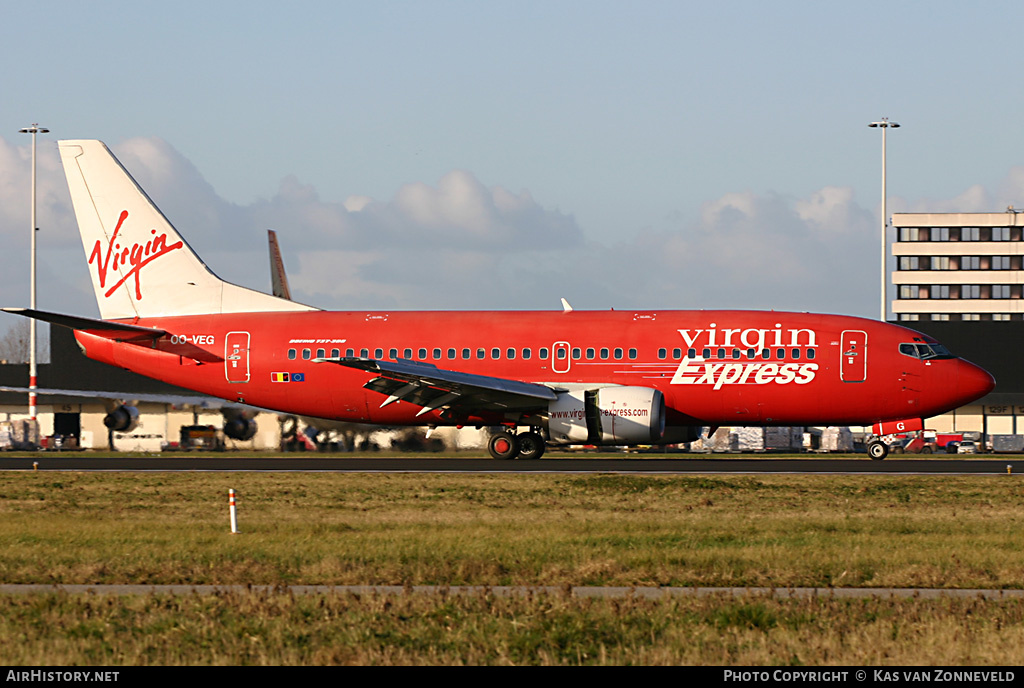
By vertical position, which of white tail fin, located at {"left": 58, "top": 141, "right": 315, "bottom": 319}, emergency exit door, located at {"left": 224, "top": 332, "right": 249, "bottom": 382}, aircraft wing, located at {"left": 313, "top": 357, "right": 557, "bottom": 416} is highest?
white tail fin, located at {"left": 58, "top": 141, "right": 315, "bottom": 319}

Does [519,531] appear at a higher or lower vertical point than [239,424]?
lower

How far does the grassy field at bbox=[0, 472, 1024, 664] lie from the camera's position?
11.7 m

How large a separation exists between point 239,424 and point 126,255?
766 cm

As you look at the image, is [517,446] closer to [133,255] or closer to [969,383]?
[969,383]

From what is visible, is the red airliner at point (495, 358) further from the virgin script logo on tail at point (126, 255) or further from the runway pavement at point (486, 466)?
the runway pavement at point (486, 466)

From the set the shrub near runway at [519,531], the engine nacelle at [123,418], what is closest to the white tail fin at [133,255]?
the engine nacelle at [123,418]

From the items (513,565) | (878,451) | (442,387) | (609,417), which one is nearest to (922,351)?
(878,451)

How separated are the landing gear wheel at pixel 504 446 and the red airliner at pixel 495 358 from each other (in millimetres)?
81

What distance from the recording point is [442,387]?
40.3 metres

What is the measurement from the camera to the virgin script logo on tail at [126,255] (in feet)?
150

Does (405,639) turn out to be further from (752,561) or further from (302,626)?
(752,561)

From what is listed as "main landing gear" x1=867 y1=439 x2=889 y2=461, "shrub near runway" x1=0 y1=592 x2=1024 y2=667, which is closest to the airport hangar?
"main landing gear" x1=867 y1=439 x2=889 y2=461

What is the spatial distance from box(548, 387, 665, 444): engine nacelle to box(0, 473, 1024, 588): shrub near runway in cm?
627

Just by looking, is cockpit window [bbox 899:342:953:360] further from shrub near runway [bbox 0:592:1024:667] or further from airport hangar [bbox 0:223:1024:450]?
shrub near runway [bbox 0:592:1024:667]
